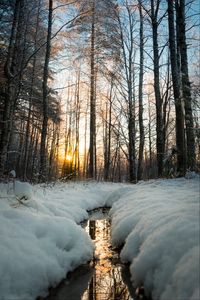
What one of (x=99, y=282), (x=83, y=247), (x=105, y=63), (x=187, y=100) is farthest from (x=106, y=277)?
(x=105, y=63)

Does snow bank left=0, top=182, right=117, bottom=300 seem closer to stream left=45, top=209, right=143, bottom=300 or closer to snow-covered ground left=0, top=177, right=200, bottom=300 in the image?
snow-covered ground left=0, top=177, right=200, bottom=300

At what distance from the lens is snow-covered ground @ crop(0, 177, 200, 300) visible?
2.12 metres

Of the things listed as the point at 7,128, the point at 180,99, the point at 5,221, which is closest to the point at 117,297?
the point at 5,221

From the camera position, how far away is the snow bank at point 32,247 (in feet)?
9.16

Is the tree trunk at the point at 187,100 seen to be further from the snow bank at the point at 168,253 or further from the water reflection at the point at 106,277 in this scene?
the snow bank at the point at 168,253

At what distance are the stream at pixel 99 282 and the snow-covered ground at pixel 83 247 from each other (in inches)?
4.5

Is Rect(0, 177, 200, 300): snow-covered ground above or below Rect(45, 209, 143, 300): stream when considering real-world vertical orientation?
above

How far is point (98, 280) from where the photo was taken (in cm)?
320

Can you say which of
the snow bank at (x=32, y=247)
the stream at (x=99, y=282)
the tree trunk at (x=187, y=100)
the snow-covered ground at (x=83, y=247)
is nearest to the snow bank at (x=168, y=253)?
the snow-covered ground at (x=83, y=247)

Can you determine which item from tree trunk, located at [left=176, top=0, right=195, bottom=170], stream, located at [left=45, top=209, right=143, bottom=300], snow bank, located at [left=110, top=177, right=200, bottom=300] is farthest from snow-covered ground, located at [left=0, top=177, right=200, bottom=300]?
tree trunk, located at [left=176, top=0, right=195, bottom=170]

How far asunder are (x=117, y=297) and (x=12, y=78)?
5.39m

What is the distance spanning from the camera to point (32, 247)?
3342 millimetres

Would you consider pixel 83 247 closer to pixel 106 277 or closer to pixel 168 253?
pixel 106 277

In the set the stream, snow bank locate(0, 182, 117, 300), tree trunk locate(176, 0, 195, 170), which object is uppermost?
tree trunk locate(176, 0, 195, 170)
